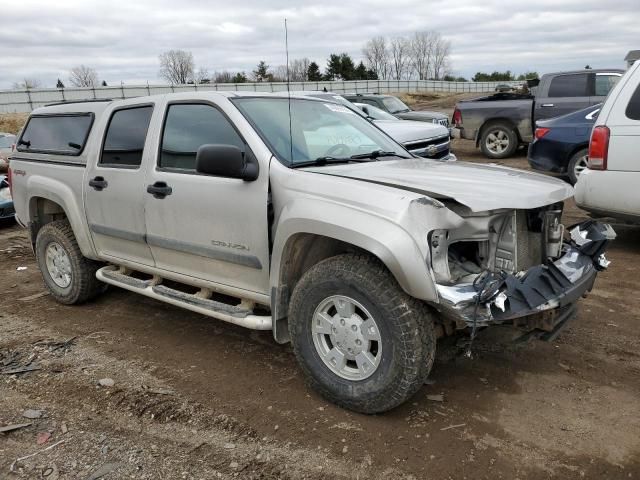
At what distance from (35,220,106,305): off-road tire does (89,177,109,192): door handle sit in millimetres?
812

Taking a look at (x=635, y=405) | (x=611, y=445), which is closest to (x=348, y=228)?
(x=611, y=445)

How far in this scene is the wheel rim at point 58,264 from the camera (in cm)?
533

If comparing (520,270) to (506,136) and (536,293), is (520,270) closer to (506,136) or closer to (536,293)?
(536,293)

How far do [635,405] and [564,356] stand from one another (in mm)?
676

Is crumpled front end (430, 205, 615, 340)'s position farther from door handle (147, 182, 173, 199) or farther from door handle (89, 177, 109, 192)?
door handle (89, 177, 109, 192)

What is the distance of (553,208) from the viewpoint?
3420 mm

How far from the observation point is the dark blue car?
852cm

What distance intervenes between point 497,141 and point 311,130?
10410 millimetres

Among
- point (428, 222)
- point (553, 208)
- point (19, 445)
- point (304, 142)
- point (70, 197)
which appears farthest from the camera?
point (70, 197)

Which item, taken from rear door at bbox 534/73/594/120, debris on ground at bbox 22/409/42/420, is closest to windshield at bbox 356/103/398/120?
rear door at bbox 534/73/594/120

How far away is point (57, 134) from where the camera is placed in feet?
17.3

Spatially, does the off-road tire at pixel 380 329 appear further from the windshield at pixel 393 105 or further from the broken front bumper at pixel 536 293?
the windshield at pixel 393 105

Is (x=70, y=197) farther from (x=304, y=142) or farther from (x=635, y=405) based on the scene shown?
(x=635, y=405)

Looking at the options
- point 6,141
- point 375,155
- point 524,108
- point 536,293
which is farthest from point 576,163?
point 6,141
